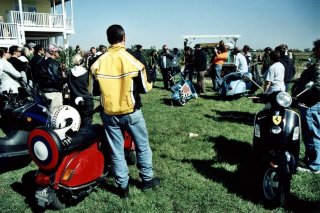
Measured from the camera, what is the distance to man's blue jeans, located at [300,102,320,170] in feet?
13.7

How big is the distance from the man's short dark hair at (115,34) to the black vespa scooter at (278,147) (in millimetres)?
1878

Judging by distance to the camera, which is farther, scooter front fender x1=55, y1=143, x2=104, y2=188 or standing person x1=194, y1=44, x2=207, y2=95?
standing person x1=194, y1=44, x2=207, y2=95

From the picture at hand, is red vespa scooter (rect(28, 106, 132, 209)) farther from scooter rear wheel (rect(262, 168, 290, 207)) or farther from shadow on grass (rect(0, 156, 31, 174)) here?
scooter rear wheel (rect(262, 168, 290, 207))

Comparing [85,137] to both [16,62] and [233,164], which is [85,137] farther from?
[16,62]

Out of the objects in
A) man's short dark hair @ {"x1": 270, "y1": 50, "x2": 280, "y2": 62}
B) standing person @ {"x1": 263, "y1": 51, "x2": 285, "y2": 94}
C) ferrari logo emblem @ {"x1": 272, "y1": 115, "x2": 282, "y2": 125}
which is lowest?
ferrari logo emblem @ {"x1": 272, "y1": 115, "x2": 282, "y2": 125}

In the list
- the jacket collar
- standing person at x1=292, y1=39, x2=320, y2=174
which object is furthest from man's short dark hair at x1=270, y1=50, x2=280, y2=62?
the jacket collar

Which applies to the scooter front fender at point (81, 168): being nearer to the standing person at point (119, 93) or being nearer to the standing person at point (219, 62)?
the standing person at point (119, 93)

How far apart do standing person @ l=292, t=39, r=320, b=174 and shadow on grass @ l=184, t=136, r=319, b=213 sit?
866mm

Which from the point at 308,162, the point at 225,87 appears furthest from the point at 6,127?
the point at 225,87

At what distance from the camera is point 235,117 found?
7918 millimetres

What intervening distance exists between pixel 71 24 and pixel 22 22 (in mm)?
4421

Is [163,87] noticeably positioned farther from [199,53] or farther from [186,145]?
[186,145]

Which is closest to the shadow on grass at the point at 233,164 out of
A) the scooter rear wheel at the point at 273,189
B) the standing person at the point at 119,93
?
the scooter rear wheel at the point at 273,189

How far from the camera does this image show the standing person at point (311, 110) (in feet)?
12.9
